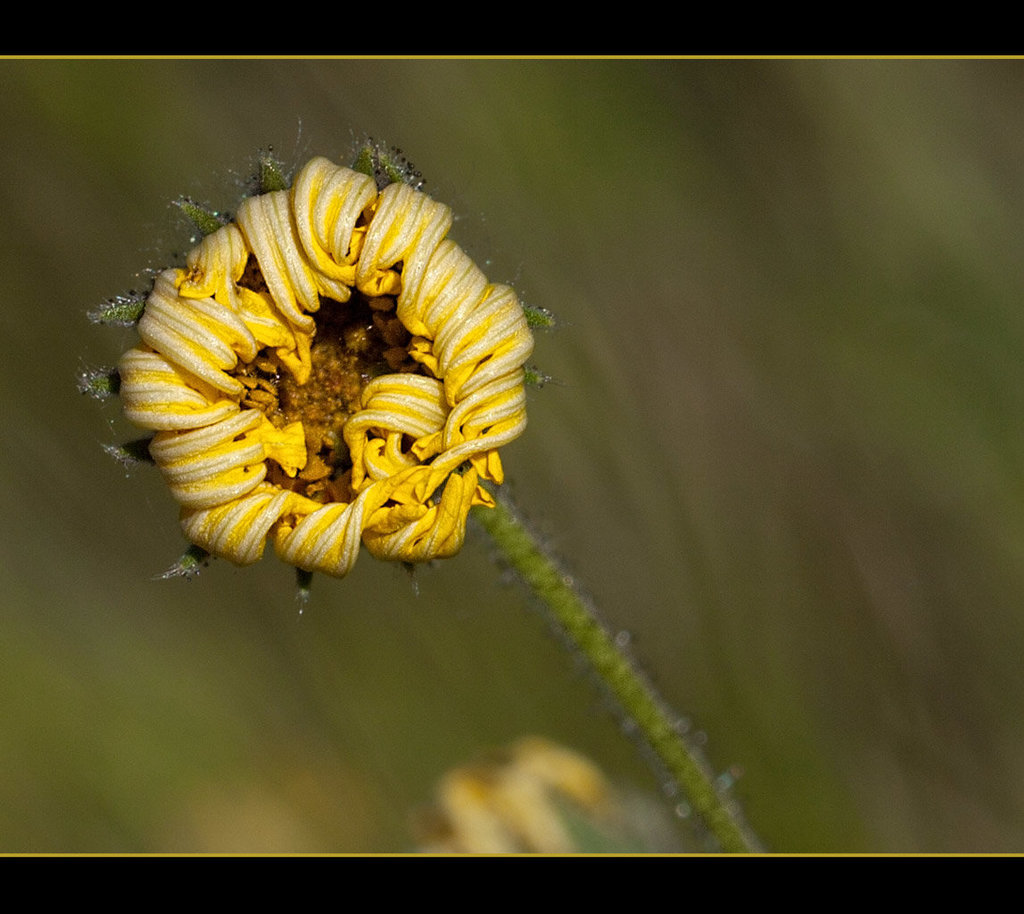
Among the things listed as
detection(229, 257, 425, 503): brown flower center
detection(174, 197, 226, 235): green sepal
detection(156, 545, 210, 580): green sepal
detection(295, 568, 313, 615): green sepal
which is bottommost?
detection(295, 568, 313, 615): green sepal

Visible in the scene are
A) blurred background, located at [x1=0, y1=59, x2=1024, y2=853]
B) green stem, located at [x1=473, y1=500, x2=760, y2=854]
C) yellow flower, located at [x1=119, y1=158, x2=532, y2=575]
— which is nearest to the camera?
yellow flower, located at [x1=119, y1=158, x2=532, y2=575]

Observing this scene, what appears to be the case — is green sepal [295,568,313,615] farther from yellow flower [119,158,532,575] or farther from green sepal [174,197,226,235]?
green sepal [174,197,226,235]

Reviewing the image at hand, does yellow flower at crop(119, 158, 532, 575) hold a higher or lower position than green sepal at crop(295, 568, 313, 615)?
higher

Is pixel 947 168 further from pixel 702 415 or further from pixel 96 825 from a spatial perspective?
pixel 96 825

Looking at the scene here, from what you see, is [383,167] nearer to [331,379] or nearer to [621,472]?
[331,379]

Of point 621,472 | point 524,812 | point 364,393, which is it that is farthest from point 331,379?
point 621,472

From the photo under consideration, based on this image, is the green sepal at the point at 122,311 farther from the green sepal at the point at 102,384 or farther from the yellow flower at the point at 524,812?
the yellow flower at the point at 524,812

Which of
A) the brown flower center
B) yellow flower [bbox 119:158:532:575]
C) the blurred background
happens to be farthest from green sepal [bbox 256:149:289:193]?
the blurred background

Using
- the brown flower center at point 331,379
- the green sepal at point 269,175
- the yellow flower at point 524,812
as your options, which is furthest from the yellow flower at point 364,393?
the yellow flower at point 524,812
